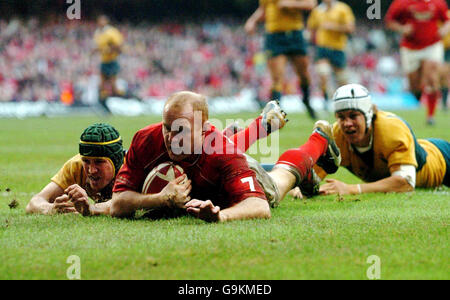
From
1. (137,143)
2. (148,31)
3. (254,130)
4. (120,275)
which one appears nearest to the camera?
(120,275)

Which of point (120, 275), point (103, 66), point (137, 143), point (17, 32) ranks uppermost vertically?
point (17, 32)

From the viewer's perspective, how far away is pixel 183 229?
3.94 m

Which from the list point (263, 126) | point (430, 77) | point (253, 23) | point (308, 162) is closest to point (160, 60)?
point (253, 23)

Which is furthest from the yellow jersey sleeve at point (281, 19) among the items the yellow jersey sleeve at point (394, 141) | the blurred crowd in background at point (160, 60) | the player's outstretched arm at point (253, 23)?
the blurred crowd in background at point (160, 60)

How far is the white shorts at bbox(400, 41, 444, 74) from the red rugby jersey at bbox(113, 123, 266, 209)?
10068mm

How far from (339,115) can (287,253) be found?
2.92m

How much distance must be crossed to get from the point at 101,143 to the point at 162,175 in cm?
65

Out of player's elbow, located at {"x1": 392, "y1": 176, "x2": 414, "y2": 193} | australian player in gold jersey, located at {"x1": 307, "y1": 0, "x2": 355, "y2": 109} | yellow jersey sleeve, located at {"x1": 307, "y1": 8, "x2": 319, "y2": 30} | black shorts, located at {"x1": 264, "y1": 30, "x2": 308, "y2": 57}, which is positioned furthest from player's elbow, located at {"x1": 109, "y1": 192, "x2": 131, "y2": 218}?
yellow jersey sleeve, located at {"x1": 307, "y1": 8, "x2": 319, "y2": 30}

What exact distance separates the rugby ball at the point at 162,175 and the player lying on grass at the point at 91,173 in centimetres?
47

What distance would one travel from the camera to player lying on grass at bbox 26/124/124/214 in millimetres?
4621

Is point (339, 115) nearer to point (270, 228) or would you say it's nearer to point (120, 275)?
point (270, 228)

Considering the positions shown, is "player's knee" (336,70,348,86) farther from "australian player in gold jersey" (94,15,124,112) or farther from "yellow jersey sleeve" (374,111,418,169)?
"yellow jersey sleeve" (374,111,418,169)

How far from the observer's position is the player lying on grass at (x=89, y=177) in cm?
456

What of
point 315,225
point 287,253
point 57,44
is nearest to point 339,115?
point 315,225
